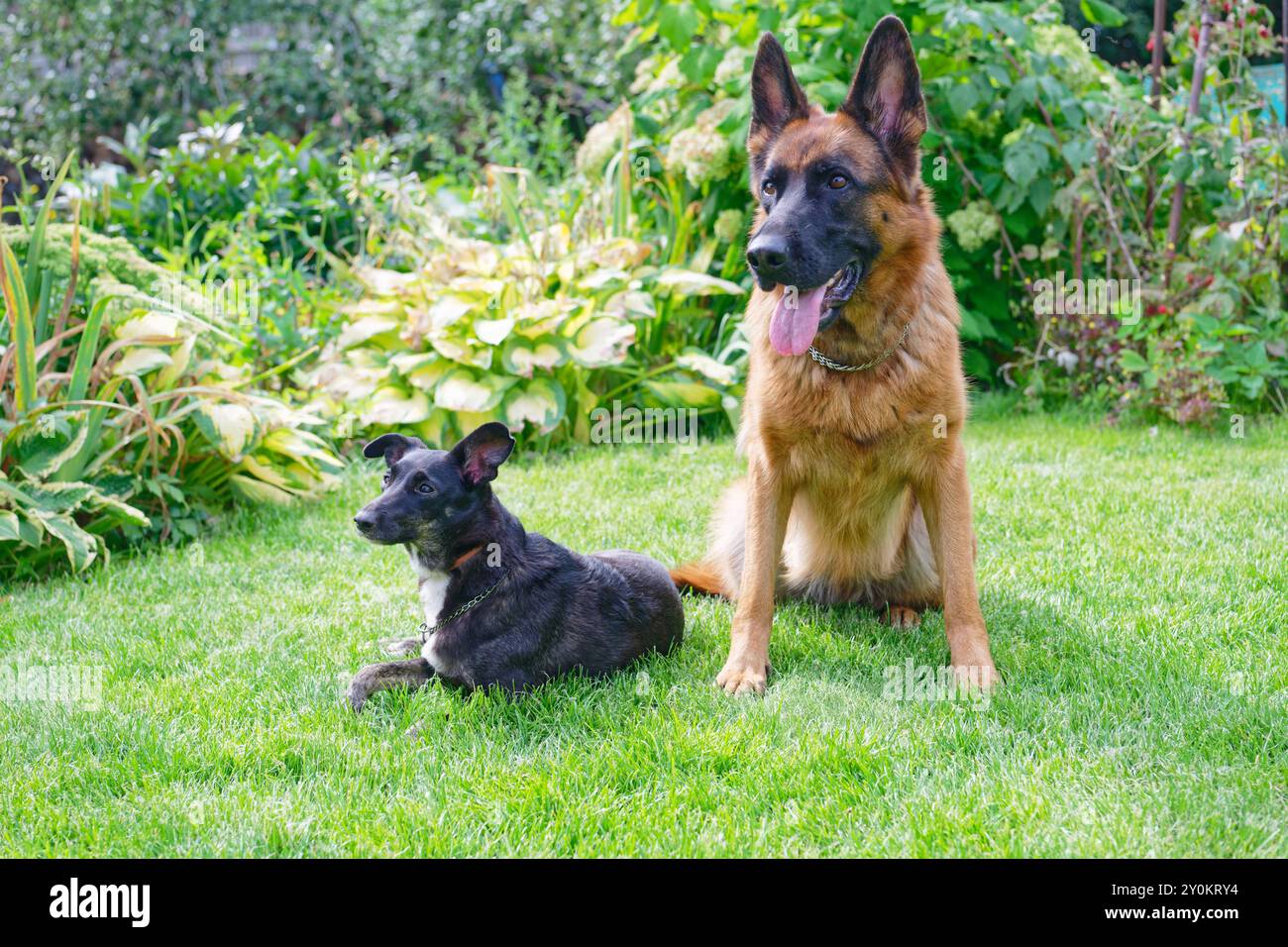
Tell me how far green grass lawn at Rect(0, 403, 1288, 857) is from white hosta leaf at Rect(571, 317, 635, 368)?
1675mm

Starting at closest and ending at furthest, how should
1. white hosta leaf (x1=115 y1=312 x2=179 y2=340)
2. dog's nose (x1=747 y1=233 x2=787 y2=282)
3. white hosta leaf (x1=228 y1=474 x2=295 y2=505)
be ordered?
dog's nose (x1=747 y1=233 x2=787 y2=282) → white hosta leaf (x1=115 y1=312 x2=179 y2=340) → white hosta leaf (x1=228 y1=474 x2=295 y2=505)

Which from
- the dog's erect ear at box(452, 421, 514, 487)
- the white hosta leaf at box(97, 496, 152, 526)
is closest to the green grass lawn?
the white hosta leaf at box(97, 496, 152, 526)

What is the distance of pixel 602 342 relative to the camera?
6465mm

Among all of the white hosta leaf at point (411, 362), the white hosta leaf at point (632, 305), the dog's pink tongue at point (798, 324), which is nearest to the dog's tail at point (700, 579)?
the dog's pink tongue at point (798, 324)

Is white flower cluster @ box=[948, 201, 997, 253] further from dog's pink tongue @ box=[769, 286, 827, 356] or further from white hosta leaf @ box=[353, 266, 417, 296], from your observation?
dog's pink tongue @ box=[769, 286, 827, 356]

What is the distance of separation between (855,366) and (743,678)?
3.43 feet

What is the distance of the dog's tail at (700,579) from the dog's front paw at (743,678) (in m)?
0.75

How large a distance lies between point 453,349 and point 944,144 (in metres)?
3.37

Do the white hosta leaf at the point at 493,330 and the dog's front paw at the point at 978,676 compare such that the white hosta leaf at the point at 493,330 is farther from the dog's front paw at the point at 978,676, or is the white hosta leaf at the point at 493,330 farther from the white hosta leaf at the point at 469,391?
the dog's front paw at the point at 978,676

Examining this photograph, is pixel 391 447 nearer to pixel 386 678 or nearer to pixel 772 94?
pixel 386 678

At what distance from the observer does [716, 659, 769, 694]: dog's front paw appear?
3451 millimetres

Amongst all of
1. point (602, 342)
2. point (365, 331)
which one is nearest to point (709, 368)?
point (602, 342)

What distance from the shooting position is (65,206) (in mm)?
9148
